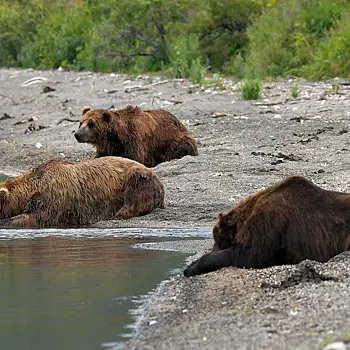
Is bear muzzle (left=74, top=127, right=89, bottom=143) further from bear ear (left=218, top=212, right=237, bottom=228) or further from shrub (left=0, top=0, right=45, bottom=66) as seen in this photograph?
shrub (left=0, top=0, right=45, bottom=66)

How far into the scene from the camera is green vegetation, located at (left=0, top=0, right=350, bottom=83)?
2497cm

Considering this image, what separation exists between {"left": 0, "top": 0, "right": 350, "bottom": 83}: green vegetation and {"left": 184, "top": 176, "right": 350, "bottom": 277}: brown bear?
15.1 metres

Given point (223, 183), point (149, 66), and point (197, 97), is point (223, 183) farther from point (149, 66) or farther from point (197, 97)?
point (149, 66)

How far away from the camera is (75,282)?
7.98 metres

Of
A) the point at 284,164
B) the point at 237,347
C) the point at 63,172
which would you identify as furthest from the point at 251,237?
the point at 284,164

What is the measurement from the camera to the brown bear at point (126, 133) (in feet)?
47.5

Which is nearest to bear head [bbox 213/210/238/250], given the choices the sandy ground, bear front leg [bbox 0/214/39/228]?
the sandy ground

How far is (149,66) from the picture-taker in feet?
108

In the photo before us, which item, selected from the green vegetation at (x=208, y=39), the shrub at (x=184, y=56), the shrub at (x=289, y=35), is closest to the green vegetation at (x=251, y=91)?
the green vegetation at (x=208, y=39)

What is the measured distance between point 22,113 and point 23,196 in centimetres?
1333

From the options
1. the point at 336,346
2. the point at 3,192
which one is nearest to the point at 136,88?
the point at 3,192

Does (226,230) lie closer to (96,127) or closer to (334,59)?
(96,127)

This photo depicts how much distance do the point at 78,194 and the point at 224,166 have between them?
3.05 meters

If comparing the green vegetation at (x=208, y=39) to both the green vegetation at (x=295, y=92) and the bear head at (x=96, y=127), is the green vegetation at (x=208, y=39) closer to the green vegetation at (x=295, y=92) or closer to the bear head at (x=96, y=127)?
the green vegetation at (x=295, y=92)
